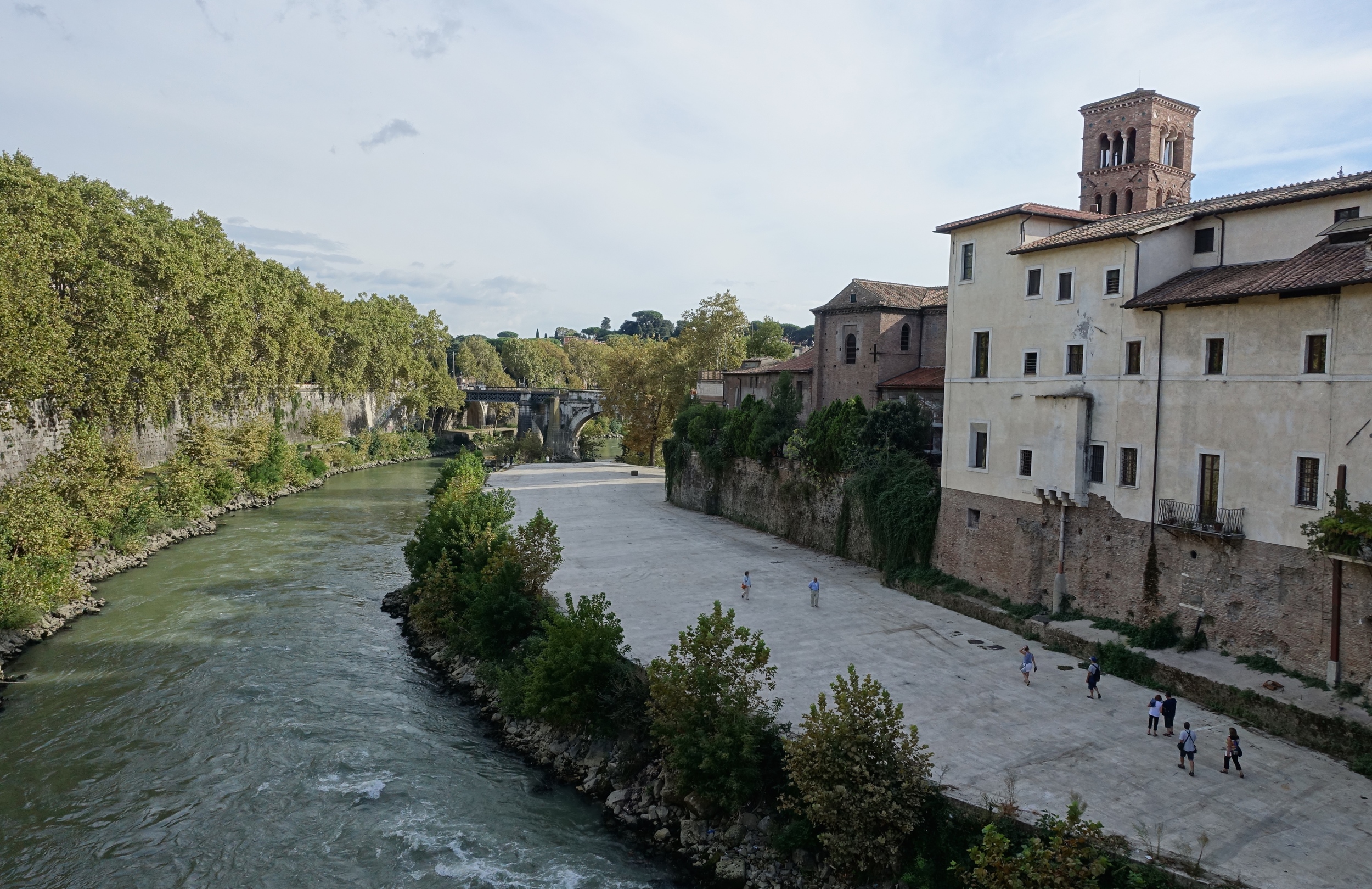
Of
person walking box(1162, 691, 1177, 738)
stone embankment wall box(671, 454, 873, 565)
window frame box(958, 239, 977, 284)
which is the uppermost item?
window frame box(958, 239, 977, 284)

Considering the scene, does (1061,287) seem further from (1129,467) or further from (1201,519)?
(1201,519)

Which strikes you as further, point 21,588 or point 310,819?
point 21,588

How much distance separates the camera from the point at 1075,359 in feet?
71.1

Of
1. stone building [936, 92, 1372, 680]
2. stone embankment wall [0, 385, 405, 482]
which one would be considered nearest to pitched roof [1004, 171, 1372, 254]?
→ stone building [936, 92, 1372, 680]

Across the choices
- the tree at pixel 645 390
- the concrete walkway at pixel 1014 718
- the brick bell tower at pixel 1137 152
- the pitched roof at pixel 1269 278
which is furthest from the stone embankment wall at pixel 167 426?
the brick bell tower at pixel 1137 152

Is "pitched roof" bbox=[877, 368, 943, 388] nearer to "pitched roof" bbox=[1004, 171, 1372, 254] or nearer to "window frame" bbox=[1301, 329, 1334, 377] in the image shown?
"pitched roof" bbox=[1004, 171, 1372, 254]

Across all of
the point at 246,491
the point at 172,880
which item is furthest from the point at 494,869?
the point at 246,491

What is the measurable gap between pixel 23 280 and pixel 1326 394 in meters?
33.3

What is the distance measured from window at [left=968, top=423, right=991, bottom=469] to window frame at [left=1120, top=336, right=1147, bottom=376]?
4472 millimetres

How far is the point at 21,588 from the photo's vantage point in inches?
902

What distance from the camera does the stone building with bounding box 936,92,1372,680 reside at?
54.0ft

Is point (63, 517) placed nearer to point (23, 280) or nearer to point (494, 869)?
point (23, 280)

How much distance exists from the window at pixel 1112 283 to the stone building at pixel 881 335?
38.9ft

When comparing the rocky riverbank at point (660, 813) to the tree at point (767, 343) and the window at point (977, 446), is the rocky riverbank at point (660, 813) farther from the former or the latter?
the tree at point (767, 343)
